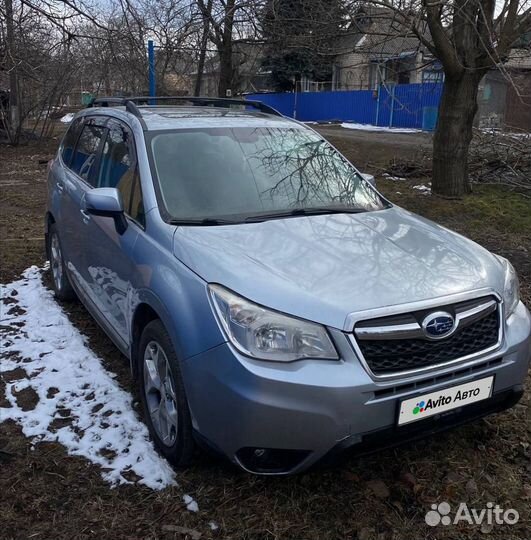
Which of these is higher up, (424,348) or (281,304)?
(281,304)

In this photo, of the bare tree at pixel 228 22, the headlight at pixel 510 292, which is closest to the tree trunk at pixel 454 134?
the bare tree at pixel 228 22

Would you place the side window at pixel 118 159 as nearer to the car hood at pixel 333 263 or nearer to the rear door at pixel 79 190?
the rear door at pixel 79 190

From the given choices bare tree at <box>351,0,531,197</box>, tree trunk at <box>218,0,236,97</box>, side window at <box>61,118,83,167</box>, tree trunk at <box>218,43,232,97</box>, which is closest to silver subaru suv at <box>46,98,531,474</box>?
side window at <box>61,118,83,167</box>

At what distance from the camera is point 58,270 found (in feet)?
16.8

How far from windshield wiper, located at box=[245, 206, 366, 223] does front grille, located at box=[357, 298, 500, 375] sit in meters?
1.09

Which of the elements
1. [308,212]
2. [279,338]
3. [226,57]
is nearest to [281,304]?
[279,338]

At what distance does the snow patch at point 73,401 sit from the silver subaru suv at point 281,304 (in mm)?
172

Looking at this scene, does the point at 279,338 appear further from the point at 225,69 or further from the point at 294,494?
the point at 225,69

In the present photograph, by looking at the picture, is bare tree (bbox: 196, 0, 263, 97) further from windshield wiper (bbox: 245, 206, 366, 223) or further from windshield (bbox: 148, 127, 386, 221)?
windshield wiper (bbox: 245, 206, 366, 223)

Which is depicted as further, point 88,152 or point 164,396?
point 88,152

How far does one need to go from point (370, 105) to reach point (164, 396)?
27163 mm

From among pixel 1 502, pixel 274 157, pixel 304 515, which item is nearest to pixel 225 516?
pixel 304 515

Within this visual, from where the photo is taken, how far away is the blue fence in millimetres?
24156

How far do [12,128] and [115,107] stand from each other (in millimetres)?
15465
